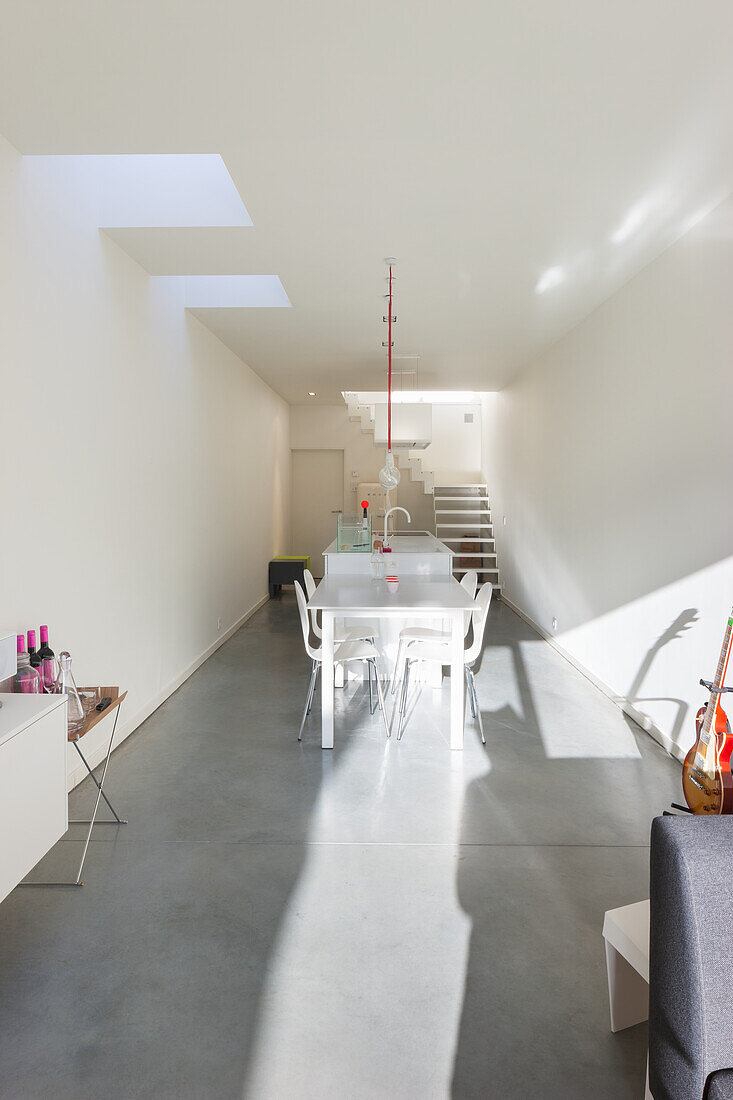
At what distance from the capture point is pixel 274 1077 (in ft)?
5.32

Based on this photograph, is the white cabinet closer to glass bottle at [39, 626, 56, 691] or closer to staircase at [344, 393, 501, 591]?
glass bottle at [39, 626, 56, 691]

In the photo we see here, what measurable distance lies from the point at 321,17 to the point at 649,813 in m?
3.26

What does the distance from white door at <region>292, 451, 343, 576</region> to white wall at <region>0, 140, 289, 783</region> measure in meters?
4.65

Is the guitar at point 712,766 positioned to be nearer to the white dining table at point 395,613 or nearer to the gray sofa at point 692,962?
the gray sofa at point 692,962

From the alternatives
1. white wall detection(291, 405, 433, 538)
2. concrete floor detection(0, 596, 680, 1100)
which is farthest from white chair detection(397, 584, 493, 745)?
white wall detection(291, 405, 433, 538)

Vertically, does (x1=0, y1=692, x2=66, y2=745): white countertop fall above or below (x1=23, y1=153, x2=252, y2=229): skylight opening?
below

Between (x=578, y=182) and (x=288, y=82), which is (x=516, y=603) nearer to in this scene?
(x=578, y=182)

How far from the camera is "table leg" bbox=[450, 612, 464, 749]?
3.67 m

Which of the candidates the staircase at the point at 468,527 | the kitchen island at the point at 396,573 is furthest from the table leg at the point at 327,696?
the staircase at the point at 468,527

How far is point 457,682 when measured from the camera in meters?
3.75

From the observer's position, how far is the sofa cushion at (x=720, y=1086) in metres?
1.13

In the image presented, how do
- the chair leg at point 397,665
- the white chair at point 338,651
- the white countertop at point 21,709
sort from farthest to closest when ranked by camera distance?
the chair leg at point 397,665 → the white chair at point 338,651 → the white countertop at point 21,709

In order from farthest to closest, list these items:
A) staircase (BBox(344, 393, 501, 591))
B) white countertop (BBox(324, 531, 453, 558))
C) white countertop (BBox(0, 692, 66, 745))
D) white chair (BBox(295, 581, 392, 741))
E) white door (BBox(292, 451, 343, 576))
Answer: white door (BBox(292, 451, 343, 576)) < staircase (BBox(344, 393, 501, 591)) < white countertop (BBox(324, 531, 453, 558)) < white chair (BBox(295, 581, 392, 741)) < white countertop (BBox(0, 692, 66, 745))

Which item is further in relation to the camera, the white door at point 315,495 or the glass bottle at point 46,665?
the white door at point 315,495
